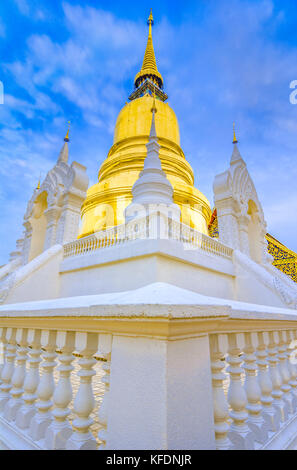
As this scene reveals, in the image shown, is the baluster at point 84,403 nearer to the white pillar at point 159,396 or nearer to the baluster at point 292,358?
the white pillar at point 159,396

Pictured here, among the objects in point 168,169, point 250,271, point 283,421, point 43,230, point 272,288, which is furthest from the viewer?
point 168,169

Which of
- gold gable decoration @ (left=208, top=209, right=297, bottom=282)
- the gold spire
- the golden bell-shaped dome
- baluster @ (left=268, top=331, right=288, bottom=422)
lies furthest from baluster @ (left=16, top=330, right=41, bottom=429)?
the gold spire

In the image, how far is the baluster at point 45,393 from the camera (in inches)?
61.8

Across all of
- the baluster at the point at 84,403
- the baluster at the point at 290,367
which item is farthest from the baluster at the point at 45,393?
the baluster at the point at 290,367

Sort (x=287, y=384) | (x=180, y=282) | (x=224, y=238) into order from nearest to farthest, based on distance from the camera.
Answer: (x=287, y=384), (x=180, y=282), (x=224, y=238)

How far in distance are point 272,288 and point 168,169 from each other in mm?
9598

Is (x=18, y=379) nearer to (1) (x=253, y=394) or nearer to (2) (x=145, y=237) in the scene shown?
(1) (x=253, y=394)

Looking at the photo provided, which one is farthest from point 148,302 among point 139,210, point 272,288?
point 139,210

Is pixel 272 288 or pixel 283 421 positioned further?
pixel 272 288

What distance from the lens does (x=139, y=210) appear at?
869 cm

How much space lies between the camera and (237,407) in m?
1.52

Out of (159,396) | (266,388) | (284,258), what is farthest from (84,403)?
(284,258)

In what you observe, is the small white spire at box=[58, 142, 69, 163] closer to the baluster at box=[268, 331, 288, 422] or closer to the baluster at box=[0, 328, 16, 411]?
the baluster at box=[0, 328, 16, 411]

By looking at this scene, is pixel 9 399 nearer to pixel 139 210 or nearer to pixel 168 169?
pixel 139 210
